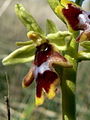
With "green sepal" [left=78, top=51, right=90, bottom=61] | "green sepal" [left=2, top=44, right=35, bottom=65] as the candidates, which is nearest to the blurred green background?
"green sepal" [left=2, top=44, right=35, bottom=65]

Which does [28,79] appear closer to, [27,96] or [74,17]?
[74,17]

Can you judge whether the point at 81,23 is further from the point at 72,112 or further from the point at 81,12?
the point at 72,112

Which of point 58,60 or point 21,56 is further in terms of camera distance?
point 21,56

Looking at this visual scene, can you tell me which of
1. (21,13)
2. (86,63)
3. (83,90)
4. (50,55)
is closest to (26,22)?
(21,13)

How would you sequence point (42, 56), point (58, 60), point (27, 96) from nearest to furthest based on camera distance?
point (58, 60) → point (42, 56) → point (27, 96)

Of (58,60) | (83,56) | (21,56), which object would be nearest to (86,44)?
(83,56)

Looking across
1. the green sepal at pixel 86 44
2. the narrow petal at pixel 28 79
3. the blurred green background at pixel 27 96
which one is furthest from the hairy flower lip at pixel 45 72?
the blurred green background at pixel 27 96

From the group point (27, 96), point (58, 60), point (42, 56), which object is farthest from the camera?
point (27, 96)
